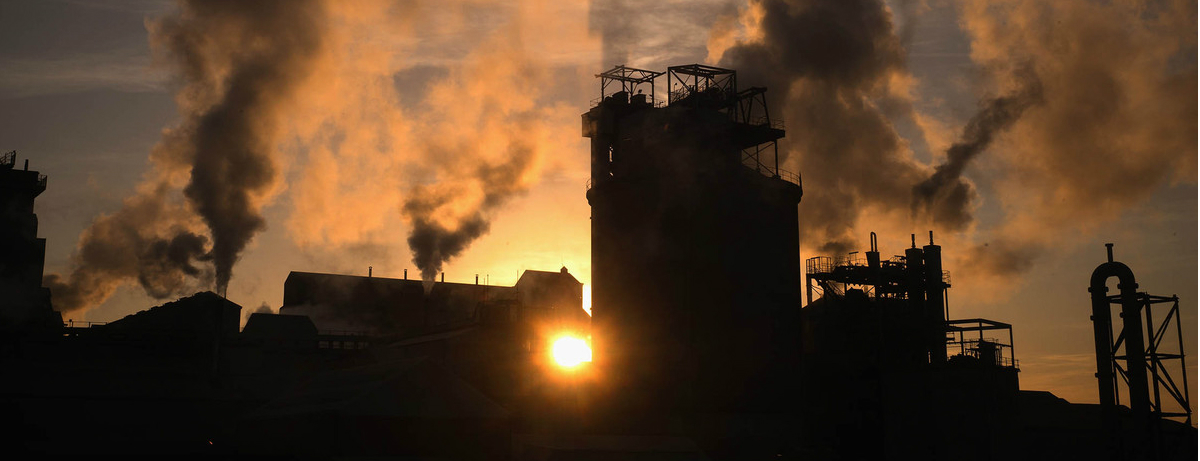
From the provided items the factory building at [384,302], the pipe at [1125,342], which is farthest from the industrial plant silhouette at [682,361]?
the factory building at [384,302]

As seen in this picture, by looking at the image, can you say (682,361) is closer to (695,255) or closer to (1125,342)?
(695,255)

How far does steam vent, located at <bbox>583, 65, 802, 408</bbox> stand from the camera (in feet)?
124

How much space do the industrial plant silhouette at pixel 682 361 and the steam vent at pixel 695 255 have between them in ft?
0.27

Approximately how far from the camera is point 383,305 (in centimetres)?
6888

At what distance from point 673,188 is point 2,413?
24595 mm

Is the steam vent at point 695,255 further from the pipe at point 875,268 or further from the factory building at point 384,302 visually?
the factory building at point 384,302

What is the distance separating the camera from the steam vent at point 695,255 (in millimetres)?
37875

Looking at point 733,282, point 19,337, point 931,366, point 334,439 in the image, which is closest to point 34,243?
point 19,337

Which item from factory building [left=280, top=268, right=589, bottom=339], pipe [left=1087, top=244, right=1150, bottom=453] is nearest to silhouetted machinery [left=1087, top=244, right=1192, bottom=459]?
pipe [left=1087, top=244, right=1150, bottom=453]

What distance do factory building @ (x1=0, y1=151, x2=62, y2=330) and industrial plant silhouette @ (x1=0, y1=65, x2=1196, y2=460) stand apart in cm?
121

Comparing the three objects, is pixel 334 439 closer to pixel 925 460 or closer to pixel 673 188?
pixel 673 188

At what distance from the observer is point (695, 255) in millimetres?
38344

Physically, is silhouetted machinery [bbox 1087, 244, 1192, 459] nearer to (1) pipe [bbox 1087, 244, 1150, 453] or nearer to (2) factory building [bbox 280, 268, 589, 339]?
(1) pipe [bbox 1087, 244, 1150, 453]

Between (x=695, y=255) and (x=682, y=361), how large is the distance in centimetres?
401
